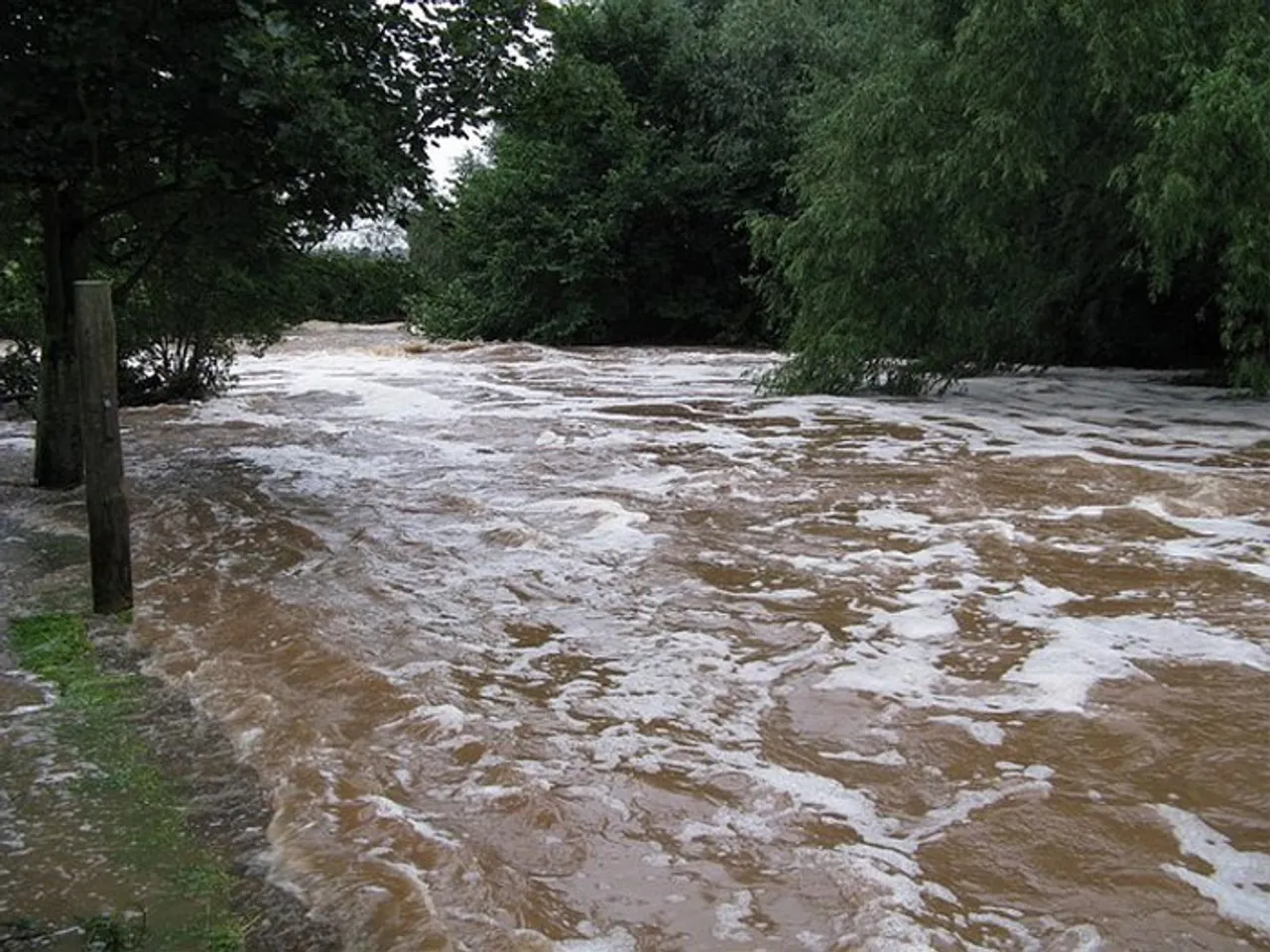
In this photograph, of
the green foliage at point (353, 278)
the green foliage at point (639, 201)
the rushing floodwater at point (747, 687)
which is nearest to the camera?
the rushing floodwater at point (747, 687)

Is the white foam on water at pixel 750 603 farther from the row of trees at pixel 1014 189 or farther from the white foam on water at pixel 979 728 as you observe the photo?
the row of trees at pixel 1014 189

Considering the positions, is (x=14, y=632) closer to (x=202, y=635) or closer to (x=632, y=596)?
(x=202, y=635)

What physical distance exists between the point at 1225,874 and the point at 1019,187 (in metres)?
10.4

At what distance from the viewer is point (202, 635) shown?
221 inches

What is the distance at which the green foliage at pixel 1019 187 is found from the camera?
1074cm

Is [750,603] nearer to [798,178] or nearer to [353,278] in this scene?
[353,278]

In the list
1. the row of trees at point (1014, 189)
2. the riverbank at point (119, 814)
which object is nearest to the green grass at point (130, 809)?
the riverbank at point (119, 814)

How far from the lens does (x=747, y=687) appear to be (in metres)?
4.85

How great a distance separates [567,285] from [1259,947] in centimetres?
2400

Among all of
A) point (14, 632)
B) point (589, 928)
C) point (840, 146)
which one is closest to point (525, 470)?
point (14, 632)

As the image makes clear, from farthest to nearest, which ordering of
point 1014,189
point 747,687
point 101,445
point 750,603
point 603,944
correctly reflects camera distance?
point 1014,189, point 750,603, point 101,445, point 747,687, point 603,944

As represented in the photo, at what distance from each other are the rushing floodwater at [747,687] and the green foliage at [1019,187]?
8.04ft

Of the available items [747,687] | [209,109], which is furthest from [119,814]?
[209,109]

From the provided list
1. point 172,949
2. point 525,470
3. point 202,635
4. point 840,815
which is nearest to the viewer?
point 172,949
